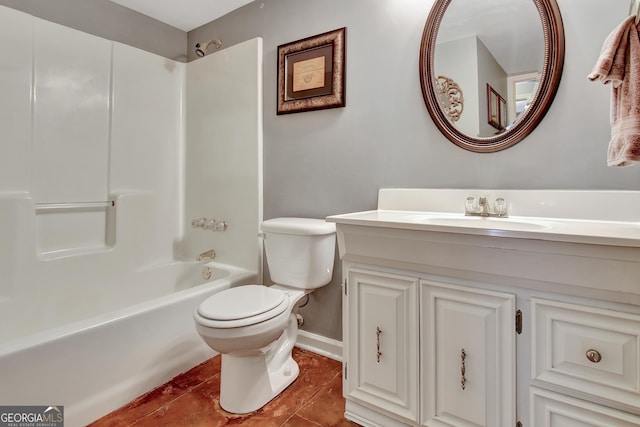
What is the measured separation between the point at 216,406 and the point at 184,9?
8.20 feet

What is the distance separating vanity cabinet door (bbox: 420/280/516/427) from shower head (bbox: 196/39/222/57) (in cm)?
216

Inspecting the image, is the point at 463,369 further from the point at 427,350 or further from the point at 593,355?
the point at 593,355

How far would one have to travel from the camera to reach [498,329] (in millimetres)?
1038

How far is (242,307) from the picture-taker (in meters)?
1.42

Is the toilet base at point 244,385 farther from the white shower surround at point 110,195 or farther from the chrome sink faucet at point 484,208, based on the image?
the chrome sink faucet at point 484,208

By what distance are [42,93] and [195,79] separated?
952 millimetres

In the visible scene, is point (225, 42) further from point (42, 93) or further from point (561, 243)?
point (561, 243)

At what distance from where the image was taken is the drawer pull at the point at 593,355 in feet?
2.92

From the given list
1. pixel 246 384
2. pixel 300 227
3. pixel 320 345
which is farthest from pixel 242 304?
pixel 320 345

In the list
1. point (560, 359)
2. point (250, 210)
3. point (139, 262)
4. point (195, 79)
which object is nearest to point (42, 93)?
point (195, 79)

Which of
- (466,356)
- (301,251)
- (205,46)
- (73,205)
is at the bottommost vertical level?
(466,356)

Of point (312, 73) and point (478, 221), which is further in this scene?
point (312, 73)

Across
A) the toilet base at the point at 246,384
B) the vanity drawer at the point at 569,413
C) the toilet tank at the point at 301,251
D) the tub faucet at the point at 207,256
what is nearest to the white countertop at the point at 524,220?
the toilet tank at the point at 301,251

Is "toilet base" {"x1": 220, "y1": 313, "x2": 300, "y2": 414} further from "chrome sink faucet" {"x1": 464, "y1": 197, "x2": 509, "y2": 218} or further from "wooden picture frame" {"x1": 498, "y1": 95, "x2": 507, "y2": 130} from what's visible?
"wooden picture frame" {"x1": 498, "y1": 95, "x2": 507, "y2": 130}
